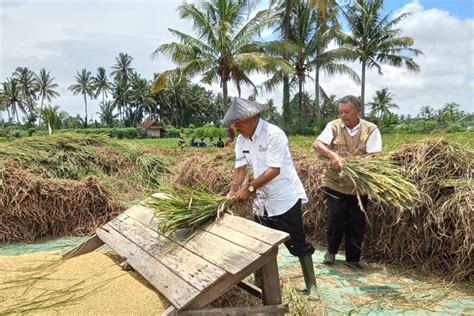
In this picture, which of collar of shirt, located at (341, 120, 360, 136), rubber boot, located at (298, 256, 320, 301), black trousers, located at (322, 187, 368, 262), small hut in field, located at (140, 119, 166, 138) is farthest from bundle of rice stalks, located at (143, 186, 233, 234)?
small hut in field, located at (140, 119, 166, 138)

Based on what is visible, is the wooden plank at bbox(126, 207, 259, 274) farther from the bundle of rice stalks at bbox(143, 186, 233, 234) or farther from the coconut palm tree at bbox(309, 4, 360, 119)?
the coconut palm tree at bbox(309, 4, 360, 119)

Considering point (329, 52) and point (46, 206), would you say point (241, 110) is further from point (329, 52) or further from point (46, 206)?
point (329, 52)

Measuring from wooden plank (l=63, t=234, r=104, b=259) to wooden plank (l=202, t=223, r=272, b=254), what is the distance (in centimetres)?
129

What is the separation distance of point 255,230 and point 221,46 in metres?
16.9

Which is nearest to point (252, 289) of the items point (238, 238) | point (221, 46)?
point (238, 238)

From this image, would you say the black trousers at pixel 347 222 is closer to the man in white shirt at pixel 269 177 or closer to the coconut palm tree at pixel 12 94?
the man in white shirt at pixel 269 177

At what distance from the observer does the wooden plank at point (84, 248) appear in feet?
11.3

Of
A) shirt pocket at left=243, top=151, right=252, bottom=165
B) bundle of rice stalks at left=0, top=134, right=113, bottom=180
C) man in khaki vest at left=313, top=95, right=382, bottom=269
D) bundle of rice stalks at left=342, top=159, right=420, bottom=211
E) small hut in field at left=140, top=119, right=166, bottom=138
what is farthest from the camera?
small hut in field at left=140, top=119, right=166, bottom=138

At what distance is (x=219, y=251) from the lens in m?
2.29

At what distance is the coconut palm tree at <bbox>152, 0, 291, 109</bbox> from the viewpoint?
18172mm

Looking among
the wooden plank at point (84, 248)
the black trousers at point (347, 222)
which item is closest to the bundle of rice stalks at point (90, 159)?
the wooden plank at point (84, 248)

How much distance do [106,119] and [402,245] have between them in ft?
200

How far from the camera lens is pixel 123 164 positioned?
841 centimetres

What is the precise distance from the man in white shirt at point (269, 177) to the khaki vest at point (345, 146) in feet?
2.52
